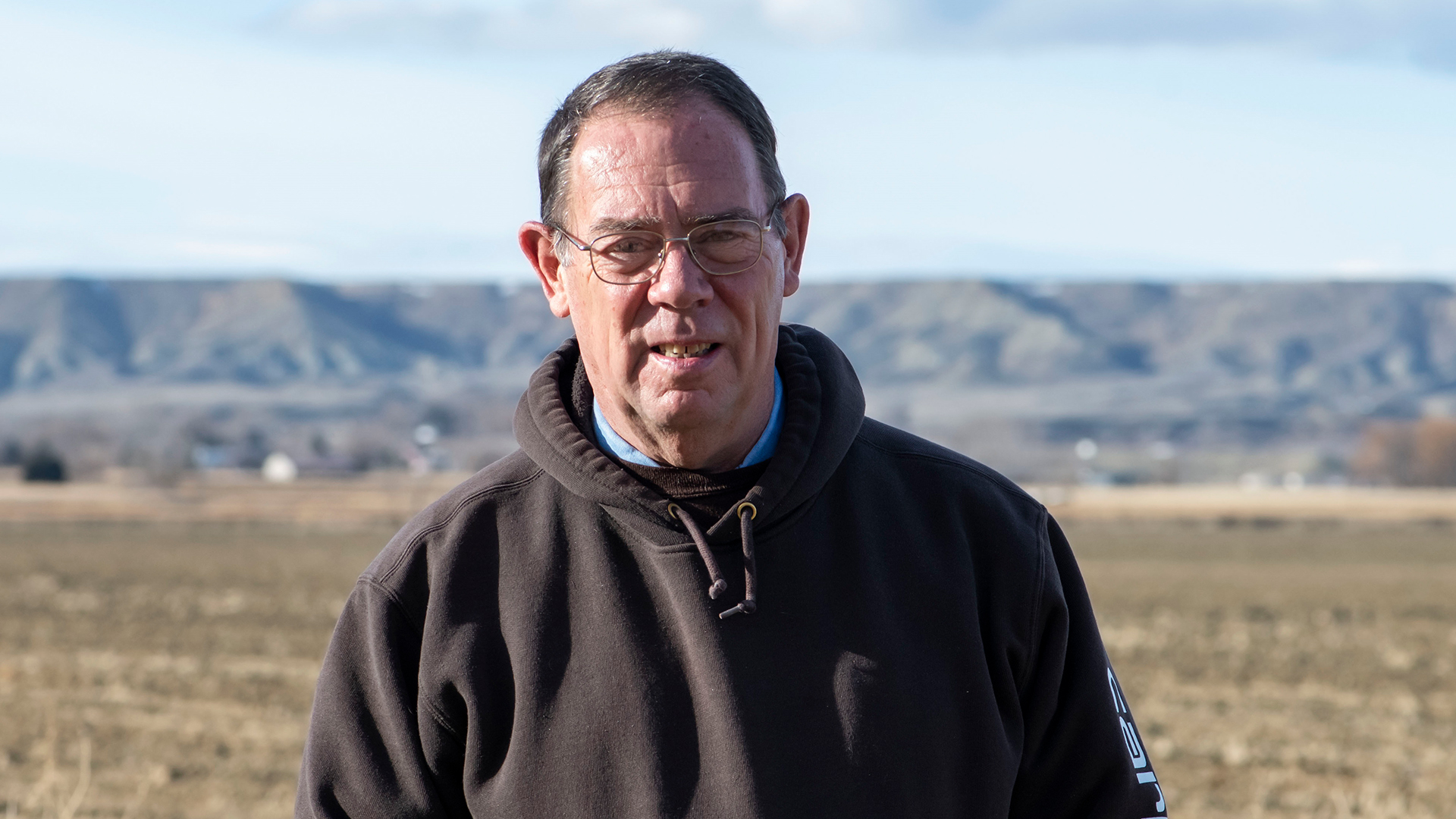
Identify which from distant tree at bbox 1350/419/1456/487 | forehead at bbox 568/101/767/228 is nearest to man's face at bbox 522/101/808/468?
forehead at bbox 568/101/767/228

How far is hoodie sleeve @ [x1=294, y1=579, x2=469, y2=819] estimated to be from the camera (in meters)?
2.45

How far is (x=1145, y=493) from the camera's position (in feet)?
261

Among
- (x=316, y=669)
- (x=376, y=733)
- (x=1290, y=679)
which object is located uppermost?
(x=376, y=733)

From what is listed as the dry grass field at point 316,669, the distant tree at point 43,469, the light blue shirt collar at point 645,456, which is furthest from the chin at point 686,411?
the distant tree at point 43,469

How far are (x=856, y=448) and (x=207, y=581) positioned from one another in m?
27.1

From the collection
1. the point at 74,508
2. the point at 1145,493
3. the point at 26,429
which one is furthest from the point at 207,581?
the point at 26,429

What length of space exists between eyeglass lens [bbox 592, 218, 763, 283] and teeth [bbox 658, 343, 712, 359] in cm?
12

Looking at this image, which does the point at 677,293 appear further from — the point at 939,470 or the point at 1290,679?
the point at 1290,679

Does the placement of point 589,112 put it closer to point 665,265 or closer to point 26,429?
point 665,265

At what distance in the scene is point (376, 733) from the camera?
250cm

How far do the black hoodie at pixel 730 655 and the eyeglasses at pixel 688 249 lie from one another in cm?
28

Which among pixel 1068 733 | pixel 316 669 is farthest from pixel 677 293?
pixel 316 669

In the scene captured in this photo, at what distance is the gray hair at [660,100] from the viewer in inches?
95.9

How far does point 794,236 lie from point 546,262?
0.45 metres
